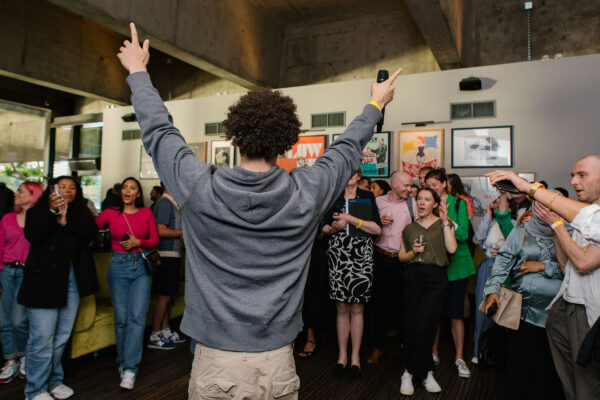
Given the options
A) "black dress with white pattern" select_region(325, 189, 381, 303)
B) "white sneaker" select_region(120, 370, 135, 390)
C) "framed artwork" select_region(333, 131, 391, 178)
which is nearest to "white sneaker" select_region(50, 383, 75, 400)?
"white sneaker" select_region(120, 370, 135, 390)

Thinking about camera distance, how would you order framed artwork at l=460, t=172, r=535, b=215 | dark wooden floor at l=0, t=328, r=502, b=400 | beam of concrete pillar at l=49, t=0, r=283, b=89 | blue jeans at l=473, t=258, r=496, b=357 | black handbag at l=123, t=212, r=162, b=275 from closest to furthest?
dark wooden floor at l=0, t=328, r=502, b=400, black handbag at l=123, t=212, r=162, b=275, blue jeans at l=473, t=258, r=496, b=357, beam of concrete pillar at l=49, t=0, r=283, b=89, framed artwork at l=460, t=172, r=535, b=215

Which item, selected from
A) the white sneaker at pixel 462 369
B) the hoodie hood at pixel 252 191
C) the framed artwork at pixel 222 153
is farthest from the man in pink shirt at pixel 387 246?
the framed artwork at pixel 222 153

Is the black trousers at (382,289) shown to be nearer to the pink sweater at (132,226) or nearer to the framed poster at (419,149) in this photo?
the pink sweater at (132,226)

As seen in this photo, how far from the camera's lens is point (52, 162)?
40.1 feet

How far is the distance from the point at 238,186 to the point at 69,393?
2771 millimetres

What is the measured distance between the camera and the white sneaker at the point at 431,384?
3.11m

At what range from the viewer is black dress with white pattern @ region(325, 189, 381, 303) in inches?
132

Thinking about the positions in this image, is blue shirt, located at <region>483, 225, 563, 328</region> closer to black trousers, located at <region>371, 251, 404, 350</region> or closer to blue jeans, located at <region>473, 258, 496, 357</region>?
blue jeans, located at <region>473, 258, 496, 357</region>

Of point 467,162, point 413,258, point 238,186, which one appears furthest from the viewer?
point 467,162

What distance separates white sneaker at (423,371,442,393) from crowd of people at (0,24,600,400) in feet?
0.05

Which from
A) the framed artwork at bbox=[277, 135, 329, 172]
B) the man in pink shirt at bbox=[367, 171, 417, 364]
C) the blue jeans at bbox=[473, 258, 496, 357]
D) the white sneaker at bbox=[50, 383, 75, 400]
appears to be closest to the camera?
the white sneaker at bbox=[50, 383, 75, 400]

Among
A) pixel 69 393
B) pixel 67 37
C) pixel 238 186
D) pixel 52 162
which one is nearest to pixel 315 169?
pixel 238 186

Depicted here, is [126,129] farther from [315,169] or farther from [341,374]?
[315,169]

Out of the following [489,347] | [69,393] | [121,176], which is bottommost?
[69,393]
